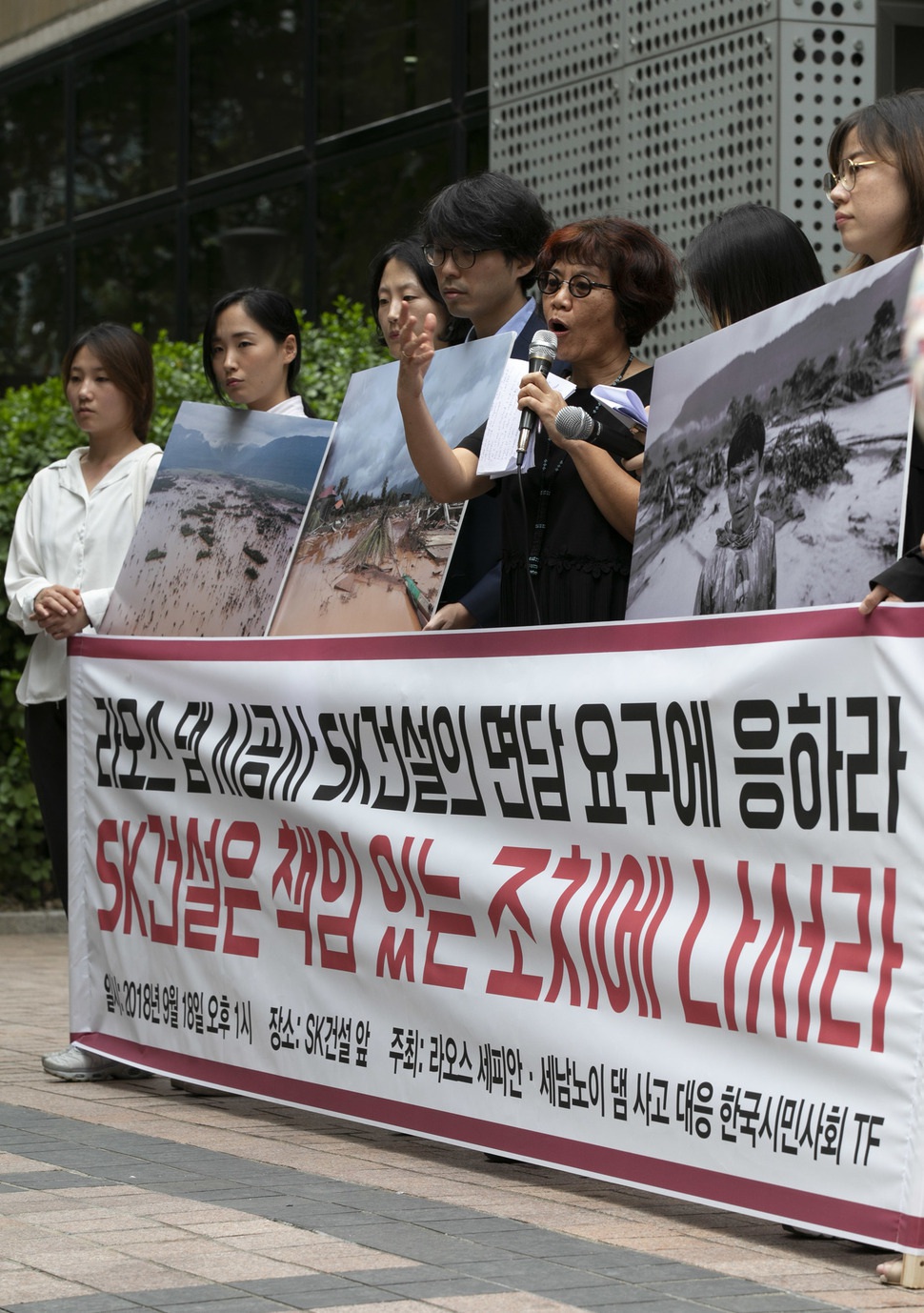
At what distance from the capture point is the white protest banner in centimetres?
380

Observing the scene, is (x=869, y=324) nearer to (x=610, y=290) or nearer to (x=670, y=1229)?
(x=610, y=290)

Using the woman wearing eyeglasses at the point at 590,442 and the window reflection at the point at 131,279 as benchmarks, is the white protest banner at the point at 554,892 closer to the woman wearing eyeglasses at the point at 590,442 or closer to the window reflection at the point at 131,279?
the woman wearing eyeglasses at the point at 590,442

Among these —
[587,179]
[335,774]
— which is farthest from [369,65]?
[335,774]

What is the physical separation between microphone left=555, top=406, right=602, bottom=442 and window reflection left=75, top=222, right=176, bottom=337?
12.3 meters

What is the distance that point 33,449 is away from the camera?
417 inches

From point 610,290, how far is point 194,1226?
2.37 meters

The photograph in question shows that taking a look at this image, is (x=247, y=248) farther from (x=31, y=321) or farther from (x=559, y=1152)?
(x=559, y=1152)

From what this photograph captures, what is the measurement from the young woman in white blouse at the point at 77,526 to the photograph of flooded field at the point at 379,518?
3.35 ft

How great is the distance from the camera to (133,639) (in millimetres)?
6137


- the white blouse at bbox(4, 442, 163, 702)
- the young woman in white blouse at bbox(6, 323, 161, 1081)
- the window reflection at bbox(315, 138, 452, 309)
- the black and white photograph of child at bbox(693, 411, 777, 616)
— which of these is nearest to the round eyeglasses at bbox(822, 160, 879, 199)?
the black and white photograph of child at bbox(693, 411, 777, 616)

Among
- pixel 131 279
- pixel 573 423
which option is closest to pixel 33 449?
pixel 573 423

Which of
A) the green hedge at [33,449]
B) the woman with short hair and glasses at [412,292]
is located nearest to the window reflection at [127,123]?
the green hedge at [33,449]

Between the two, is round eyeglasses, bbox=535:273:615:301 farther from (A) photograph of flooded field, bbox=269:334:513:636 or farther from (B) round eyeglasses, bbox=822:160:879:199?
(B) round eyeglasses, bbox=822:160:879:199

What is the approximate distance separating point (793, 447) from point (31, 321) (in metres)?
15.6
